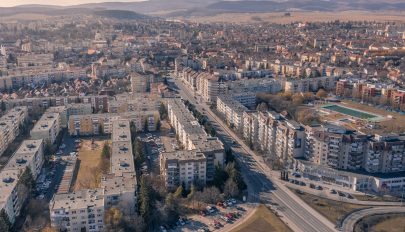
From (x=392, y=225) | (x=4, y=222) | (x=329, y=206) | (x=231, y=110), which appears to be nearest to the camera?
(x=4, y=222)

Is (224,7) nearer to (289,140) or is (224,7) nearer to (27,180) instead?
(289,140)

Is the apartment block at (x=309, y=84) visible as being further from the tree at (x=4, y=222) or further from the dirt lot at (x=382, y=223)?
the tree at (x=4, y=222)

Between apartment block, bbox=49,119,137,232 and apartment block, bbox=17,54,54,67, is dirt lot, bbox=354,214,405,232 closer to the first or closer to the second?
apartment block, bbox=49,119,137,232

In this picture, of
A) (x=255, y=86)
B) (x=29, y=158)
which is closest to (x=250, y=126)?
(x=255, y=86)

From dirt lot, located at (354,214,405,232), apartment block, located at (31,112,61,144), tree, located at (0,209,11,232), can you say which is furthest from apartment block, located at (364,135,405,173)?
apartment block, located at (31,112,61,144)

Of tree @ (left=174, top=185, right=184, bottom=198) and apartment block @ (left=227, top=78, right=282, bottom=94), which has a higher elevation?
apartment block @ (left=227, top=78, right=282, bottom=94)
